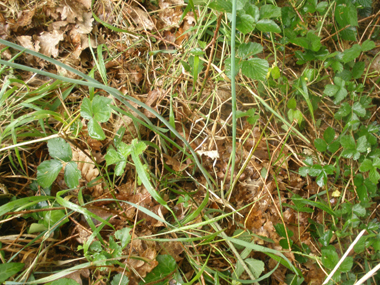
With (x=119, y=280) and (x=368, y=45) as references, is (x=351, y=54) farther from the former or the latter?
(x=119, y=280)

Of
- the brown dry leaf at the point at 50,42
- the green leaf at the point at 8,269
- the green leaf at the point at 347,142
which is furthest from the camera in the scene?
the brown dry leaf at the point at 50,42

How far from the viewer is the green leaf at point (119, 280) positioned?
1046 mm

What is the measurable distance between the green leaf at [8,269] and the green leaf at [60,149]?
49cm

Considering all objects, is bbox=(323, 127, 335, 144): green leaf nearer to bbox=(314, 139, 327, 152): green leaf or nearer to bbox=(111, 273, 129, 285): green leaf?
bbox=(314, 139, 327, 152): green leaf

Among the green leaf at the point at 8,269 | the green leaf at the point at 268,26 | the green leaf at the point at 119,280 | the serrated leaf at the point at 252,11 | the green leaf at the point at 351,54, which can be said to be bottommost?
the green leaf at the point at 119,280

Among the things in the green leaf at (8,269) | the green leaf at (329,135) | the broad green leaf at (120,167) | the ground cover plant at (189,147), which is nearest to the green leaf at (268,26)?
the ground cover plant at (189,147)

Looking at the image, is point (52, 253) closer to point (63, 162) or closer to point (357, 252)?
point (63, 162)

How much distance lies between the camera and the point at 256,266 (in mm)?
1138

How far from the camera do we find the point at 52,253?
1.17 m

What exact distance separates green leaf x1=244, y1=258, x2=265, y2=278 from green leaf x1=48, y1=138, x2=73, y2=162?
0.99 meters

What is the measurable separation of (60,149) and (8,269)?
1.78 ft

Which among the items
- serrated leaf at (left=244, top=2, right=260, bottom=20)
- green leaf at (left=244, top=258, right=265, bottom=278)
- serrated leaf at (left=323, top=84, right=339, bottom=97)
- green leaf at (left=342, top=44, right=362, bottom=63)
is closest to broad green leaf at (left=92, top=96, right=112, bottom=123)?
serrated leaf at (left=244, top=2, right=260, bottom=20)

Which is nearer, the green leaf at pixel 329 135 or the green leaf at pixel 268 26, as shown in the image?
the green leaf at pixel 268 26

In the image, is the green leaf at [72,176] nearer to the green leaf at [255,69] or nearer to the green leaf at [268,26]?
the green leaf at [255,69]
